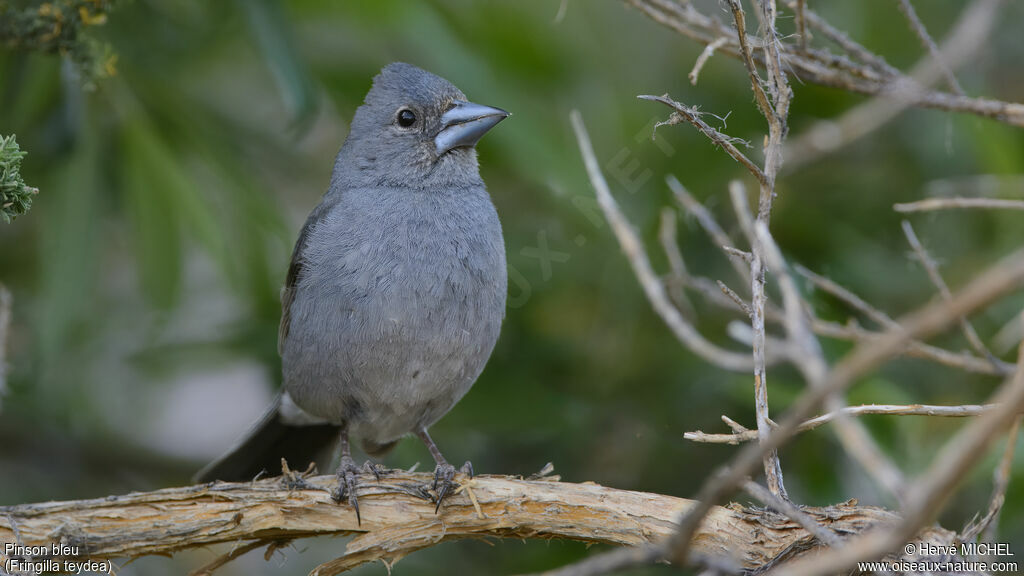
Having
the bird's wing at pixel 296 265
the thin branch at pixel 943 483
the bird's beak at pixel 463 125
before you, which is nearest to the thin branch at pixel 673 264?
the bird's beak at pixel 463 125

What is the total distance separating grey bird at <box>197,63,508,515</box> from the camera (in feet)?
11.7

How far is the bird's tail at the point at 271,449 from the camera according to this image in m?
4.37

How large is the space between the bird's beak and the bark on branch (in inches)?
56.8

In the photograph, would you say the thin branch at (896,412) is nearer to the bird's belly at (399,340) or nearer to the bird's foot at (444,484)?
the bird's foot at (444,484)

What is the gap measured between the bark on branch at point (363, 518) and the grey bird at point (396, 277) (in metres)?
0.16

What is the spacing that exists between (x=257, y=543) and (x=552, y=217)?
267cm

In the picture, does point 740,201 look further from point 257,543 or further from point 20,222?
point 20,222

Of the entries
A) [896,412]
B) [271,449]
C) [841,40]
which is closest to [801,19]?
[841,40]

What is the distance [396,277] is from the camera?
3.56m

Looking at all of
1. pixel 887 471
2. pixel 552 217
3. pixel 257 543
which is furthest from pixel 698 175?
pixel 887 471

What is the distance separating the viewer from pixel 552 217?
5.31 metres

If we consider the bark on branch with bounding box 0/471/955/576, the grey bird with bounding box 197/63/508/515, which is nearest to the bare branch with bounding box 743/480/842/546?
the bark on branch with bounding box 0/471/955/576

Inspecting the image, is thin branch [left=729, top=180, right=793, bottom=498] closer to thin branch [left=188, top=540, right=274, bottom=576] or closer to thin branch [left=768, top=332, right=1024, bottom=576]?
thin branch [left=768, top=332, right=1024, bottom=576]

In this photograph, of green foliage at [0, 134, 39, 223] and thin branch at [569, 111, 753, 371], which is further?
thin branch at [569, 111, 753, 371]
